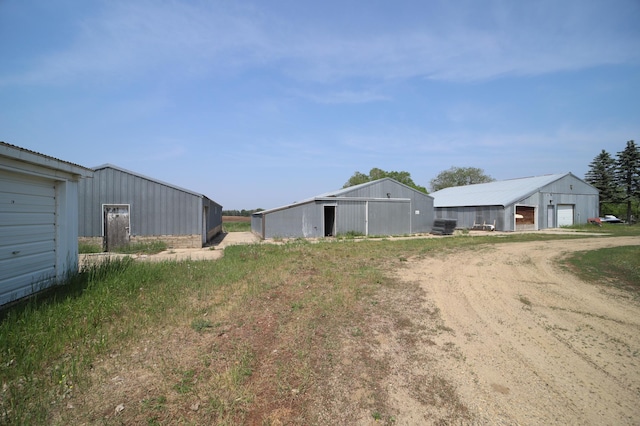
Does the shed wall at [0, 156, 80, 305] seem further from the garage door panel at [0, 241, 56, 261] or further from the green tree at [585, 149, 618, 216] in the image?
the green tree at [585, 149, 618, 216]

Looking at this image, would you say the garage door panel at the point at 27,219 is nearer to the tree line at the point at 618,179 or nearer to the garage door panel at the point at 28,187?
the garage door panel at the point at 28,187

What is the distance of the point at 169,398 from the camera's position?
10.6ft

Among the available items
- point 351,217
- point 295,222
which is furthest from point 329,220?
point 295,222

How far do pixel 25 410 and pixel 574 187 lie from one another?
41.7 m

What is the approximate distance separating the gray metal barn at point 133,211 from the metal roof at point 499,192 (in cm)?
2639

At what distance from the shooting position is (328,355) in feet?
13.6

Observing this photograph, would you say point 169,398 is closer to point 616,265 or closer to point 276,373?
point 276,373

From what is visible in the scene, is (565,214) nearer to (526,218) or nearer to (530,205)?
(526,218)

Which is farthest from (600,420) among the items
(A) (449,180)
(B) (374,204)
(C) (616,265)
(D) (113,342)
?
(A) (449,180)

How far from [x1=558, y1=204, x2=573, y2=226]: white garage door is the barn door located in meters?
37.9

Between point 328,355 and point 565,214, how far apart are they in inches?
1458

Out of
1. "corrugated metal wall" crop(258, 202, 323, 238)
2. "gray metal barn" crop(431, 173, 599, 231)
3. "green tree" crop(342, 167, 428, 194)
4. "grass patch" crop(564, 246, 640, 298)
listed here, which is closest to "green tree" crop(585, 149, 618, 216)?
"gray metal barn" crop(431, 173, 599, 231)

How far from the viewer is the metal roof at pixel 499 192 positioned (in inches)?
1126

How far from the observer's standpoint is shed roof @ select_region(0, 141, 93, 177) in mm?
5430
